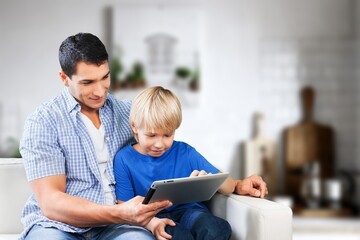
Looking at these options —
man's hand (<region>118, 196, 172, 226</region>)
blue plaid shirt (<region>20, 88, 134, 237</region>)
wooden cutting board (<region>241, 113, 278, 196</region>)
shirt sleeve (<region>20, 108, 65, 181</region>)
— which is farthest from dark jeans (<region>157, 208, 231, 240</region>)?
wooden cutting board (<region>241, 113, 278, 196</region>)

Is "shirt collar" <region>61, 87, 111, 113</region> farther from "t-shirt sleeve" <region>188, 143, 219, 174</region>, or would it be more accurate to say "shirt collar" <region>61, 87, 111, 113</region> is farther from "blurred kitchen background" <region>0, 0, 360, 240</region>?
"blurred kitchen background" <region>0, 0, 360, 240</region>

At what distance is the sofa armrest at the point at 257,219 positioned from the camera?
5.17ft

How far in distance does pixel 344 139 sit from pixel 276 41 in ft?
2.73

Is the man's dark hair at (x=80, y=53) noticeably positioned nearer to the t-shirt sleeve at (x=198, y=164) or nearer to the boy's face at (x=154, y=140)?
the boy's face at (x=154, y=140)

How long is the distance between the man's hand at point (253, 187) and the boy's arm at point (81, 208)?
0.33 metres

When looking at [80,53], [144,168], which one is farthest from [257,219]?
[80,53]

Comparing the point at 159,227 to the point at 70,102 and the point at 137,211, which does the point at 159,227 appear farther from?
the point at 70,102

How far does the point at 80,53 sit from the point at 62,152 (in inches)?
11.7

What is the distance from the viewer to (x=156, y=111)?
166cm

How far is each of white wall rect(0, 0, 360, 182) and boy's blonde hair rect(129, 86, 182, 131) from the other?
220 centimetres

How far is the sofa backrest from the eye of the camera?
6.61 feet

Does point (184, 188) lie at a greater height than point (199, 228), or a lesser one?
greater

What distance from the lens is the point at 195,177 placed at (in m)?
1.48

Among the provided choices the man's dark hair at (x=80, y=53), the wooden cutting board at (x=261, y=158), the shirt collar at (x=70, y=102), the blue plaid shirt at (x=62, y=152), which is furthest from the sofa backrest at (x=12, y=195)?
the wooden cutting board at (x=261, y=158)
